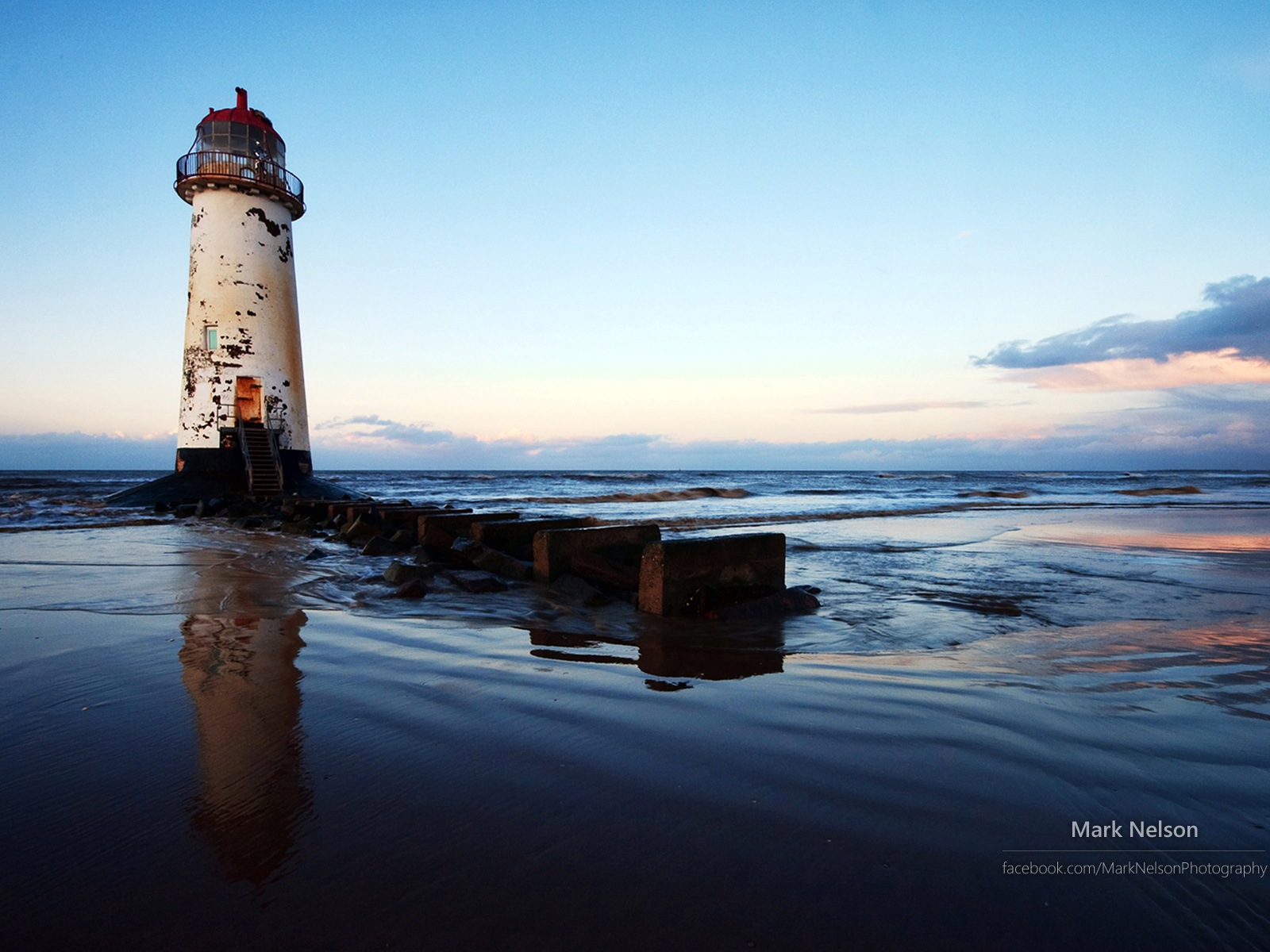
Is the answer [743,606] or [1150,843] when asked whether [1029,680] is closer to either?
[1150,843]

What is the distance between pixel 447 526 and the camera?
8.30 metres

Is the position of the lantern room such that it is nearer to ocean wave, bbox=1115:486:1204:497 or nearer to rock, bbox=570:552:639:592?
rock, bbox=570:552:639:592

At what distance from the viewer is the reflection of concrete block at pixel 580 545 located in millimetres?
6172

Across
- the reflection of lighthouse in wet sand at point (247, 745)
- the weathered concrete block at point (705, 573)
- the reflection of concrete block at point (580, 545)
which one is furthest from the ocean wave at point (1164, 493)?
the reflection of lighthouse in wet sand at point (247, 745)

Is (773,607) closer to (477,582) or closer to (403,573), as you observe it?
(477,582)

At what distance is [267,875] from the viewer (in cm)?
166

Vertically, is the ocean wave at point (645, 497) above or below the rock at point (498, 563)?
below

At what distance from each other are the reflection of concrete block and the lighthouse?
45.1ft

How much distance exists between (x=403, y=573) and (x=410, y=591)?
0.51 meters

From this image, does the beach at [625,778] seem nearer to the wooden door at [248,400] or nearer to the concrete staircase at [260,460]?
the concrete staircase at [260,460]

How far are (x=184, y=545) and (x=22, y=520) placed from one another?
309 inches

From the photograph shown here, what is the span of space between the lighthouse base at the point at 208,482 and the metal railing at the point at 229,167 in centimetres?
699

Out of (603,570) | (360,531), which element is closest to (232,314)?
(360,531)

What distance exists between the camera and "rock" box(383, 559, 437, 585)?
6055mm
